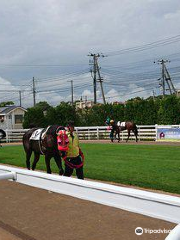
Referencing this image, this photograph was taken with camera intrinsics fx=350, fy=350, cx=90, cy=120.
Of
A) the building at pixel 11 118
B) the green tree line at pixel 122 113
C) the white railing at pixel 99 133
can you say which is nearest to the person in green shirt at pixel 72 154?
the white railing at pixel 99 133

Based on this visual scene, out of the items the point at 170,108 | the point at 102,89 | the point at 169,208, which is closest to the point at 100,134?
the point at 170,108

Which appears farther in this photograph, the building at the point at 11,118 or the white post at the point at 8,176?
the building at the point at 11,118

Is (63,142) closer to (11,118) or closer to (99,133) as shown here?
(99,133)

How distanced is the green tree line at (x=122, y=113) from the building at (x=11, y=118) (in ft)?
38.7

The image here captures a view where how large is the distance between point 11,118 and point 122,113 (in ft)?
83.1

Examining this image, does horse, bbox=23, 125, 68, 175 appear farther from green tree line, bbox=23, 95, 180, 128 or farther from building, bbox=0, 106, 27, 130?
building, bbox=0, 106, 27, 130

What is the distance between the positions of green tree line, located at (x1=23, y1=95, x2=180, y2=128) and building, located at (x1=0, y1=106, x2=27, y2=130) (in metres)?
11.8

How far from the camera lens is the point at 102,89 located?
5594 centimetres

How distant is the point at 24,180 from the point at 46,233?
2.72ft

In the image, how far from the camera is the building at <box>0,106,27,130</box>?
54656mm

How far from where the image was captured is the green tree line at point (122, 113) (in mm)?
31016

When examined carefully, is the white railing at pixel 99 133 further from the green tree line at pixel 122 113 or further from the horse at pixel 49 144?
the horse at pixel 49 144

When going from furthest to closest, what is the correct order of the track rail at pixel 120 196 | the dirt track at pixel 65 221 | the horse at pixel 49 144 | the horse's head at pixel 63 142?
the horse at pixel 49 144 < the horse's head at pixel 63 142 < the dirt track at pixel 65 221 < the track rail at pixel 120 196

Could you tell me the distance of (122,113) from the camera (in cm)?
3584
